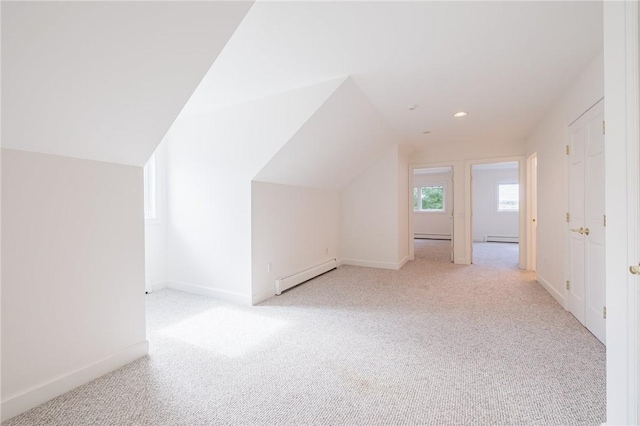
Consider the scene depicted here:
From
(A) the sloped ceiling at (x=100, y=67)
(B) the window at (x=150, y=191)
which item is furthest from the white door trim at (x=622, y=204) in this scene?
(B) the window at (x=150, y=191)

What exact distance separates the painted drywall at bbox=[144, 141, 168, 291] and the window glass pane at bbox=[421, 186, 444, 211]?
9.15 meters

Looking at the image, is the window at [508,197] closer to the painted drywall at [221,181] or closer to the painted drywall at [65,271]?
the painted drywall at [221,181]

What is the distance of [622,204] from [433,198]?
32.4 feet

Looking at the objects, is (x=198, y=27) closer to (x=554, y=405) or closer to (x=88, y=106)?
(x=88, y=106)

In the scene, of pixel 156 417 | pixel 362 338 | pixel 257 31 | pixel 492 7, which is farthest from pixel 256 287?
pixel 492 7

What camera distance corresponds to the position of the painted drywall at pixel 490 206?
928 cm

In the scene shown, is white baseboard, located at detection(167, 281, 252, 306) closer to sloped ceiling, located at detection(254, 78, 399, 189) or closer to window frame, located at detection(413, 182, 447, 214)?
sloped ceiling, located at detection(254, 78, 399, 189)

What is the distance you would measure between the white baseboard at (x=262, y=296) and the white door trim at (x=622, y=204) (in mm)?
2988

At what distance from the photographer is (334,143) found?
3.83 metres

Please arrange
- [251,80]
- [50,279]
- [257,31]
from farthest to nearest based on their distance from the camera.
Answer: [251,80] < [257,31] < [50,279]

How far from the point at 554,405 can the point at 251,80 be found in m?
3.33

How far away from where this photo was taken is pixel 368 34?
6.84 ft

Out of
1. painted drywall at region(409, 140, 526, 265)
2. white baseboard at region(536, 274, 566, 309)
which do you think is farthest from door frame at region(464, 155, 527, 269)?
white baseboard at region(536, 274, 566, 309)

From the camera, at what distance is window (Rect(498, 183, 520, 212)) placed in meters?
9.30
